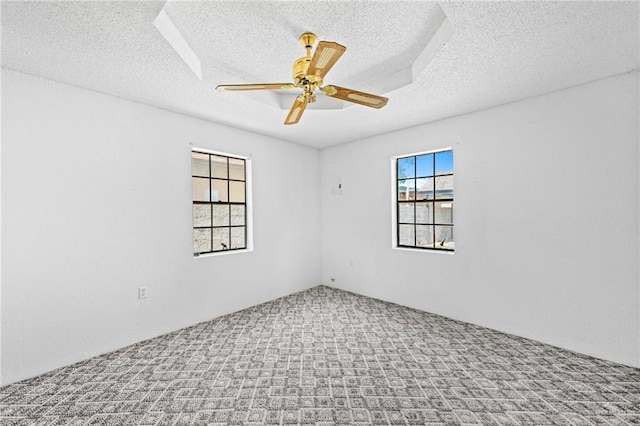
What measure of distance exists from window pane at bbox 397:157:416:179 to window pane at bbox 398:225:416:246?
30.1 inches

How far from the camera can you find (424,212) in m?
4.02

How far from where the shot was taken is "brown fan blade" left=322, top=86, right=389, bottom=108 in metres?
2.02

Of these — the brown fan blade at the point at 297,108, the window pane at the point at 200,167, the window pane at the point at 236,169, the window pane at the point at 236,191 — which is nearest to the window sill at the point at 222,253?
the window pane at the point at 236,191

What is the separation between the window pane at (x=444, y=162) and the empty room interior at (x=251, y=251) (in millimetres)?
24

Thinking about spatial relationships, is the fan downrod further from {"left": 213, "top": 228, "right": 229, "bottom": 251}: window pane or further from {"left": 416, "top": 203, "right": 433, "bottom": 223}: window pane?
{"left": 213, "top": 228, "right": 229, "bottom": 251}: window pane

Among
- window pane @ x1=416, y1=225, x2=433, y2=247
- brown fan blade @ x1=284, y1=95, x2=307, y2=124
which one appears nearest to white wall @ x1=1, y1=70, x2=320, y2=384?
brown fan blade @ x1=284, y1=95, x2=307, y2=124

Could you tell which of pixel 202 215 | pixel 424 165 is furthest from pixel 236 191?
pixel 424 165

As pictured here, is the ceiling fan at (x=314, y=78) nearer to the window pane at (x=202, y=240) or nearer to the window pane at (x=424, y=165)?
the window pane at (x=424, y=165)

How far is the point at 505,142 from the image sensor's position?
315 cm

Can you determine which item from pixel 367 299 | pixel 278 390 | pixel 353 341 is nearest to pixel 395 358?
pixel 353 341

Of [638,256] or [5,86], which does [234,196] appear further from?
[638,256]

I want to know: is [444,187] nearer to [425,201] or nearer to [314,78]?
[425,201]

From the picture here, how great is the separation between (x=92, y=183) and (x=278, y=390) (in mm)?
2541

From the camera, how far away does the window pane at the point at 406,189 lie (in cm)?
414
